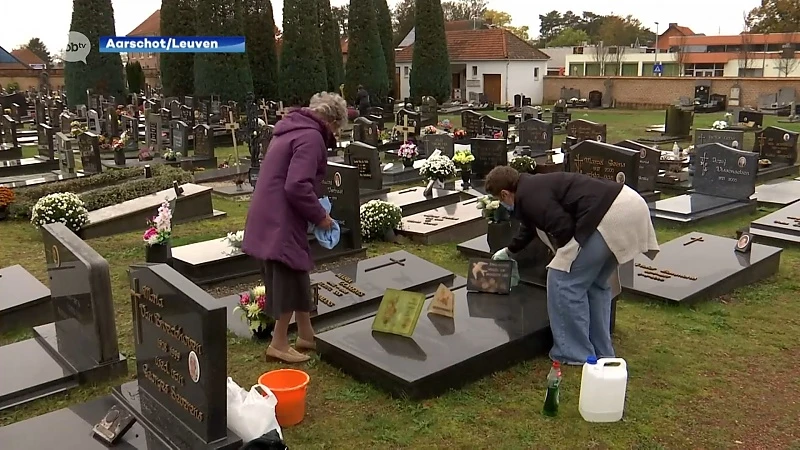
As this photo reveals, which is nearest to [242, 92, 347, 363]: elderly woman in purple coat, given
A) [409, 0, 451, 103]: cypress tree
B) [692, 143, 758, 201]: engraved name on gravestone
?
[692, 143, 758, 201]: engraved name on gravestone

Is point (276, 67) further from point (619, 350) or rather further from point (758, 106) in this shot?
point (619, 350)

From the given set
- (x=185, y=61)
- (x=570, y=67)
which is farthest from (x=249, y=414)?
(x=570, y=67)

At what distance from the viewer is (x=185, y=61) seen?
89.1 ft

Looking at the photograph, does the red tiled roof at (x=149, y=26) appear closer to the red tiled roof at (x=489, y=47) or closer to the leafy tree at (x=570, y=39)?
the red tiled roof at (x=489, y=47)

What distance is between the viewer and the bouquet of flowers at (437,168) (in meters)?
10.8

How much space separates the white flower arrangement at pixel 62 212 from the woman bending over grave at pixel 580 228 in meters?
6.16

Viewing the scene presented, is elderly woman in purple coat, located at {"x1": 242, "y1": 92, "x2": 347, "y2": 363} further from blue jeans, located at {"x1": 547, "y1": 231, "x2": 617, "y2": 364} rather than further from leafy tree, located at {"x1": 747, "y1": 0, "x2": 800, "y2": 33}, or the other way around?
leafy tree, located at {"x1": 747, "y1": 0, "x2": 800, "y2": 33}

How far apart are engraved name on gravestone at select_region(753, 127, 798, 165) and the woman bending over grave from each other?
10.7 m

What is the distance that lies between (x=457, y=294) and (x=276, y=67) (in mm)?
25946

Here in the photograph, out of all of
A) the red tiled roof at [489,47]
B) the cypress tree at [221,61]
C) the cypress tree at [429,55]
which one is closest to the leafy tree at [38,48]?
the red tiled roof at [489,47]

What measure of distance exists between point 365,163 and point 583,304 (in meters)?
6.67

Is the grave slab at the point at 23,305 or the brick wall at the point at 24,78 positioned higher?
the brick wall at the point at 24,78

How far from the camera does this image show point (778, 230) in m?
8.61

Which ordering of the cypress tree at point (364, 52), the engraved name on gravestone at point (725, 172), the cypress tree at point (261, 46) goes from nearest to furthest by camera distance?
the engraved name on gravestone at point (725, 172) < the cypress tree at point (261, 46) < the cypress tree at point (364, 52)
